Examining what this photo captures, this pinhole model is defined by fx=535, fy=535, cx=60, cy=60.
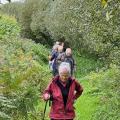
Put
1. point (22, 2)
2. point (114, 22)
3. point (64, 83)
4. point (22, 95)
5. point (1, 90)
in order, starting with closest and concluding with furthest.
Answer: point (1, 90), point (64, 83), point (22, 95), point (114, 22), point (22, 2)

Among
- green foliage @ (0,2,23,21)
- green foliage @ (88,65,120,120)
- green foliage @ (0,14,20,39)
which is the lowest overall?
green foliage @ (88,65,120,120)

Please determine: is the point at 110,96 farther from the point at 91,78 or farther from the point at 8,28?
the point at 8,28

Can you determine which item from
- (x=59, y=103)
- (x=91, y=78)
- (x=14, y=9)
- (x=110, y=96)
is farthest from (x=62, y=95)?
(x=14, y=9)

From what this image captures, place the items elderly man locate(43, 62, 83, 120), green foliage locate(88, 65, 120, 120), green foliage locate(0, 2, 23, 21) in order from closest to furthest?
elderly man locate(43, 62, 83, 120) < green foliage locate(88, 65, 120, 120) < green foliage locate(0, 2, 23, 21)

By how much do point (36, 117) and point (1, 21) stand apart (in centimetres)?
2417

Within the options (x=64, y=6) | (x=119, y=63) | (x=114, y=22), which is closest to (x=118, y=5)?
(x=114, y=22)

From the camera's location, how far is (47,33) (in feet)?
145

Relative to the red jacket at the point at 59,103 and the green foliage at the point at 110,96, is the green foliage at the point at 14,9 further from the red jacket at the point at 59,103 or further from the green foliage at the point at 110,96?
the red jacket at the point at 59,103

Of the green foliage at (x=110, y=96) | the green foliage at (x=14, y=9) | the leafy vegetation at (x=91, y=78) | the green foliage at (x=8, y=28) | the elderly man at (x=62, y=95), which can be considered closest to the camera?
the elderly man at (x=62, y=95)

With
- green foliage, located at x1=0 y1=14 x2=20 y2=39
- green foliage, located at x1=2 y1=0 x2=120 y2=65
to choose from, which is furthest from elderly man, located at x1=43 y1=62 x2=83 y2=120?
green foliage, located at x1=0 y1=14 x2=20 y2=39

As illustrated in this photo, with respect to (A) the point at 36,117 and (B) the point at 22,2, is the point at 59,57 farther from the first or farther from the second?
(B) the point at 22,2

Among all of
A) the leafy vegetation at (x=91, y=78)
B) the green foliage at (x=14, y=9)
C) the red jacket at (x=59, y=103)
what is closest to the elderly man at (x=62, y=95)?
the red jacket at (x=59, y=103)

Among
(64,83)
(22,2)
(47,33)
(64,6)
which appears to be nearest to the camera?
(64,83)

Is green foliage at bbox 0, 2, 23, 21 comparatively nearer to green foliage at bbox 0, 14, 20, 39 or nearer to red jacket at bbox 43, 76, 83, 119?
green foliage at bbox 0, 14, 20, 39
